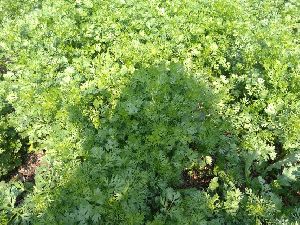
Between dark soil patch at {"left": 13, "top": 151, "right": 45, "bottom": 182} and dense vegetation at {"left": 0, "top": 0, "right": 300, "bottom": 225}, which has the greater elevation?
dense vegetation at {"left": 0, "top": 0, "right": 300, "bottom": 225}

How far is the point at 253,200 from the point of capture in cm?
380

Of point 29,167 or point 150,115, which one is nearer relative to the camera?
point 150,115

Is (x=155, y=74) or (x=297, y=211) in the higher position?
(x=155, y=74)

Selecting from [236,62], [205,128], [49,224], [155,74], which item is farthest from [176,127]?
[236,62]

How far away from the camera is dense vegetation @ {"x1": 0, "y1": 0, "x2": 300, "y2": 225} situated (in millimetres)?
3711

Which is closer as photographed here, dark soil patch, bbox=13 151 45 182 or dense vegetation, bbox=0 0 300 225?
dense vegetation, bbox=0 0 300 225

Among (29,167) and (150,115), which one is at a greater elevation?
(150,115)

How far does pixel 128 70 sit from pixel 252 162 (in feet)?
7.11

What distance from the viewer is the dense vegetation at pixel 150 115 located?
12.2 feet

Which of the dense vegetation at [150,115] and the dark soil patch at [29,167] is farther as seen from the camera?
the dark soil patch at [29,167]

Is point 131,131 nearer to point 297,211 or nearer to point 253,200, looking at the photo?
point 253,200

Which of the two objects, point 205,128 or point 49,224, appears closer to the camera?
point 49,224

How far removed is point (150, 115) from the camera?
4.23 meters

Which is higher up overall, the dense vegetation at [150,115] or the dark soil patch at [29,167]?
the dense vegetation at [150,115]
